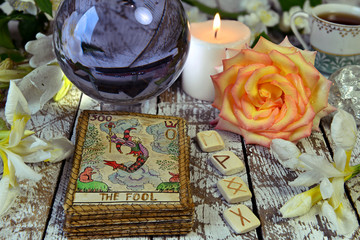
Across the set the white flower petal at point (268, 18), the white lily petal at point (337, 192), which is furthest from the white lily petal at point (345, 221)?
the white flower petal at point (268, 18)

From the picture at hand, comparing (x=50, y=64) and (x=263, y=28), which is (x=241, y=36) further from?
(x=50, y=64)

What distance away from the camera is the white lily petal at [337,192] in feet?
1.84

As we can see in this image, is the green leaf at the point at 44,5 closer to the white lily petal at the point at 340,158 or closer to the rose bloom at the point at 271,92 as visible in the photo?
the rose bloom at the point at 271,92

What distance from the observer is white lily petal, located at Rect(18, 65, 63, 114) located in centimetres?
68

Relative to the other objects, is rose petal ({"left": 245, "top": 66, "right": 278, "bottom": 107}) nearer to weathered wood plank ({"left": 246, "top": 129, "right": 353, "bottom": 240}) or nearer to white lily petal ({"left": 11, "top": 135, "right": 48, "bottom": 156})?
weathered wood plank ({"left": 246, "top": 129, "right": 353, "bottom": 240})

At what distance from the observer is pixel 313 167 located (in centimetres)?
56

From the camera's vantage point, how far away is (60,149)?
63 centimetres

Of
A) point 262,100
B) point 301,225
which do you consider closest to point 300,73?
point 262,100

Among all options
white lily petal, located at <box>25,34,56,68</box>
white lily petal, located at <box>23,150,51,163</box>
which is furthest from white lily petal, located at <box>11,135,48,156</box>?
white lily petal, located at <box>25,34,56,68</box>

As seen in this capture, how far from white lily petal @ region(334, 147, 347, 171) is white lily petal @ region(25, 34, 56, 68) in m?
0.44

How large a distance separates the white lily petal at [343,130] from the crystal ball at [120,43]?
0.21 metres

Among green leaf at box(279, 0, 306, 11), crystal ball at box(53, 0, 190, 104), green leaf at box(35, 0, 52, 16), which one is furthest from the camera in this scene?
green leaf at box(279, 0, 306, 11)

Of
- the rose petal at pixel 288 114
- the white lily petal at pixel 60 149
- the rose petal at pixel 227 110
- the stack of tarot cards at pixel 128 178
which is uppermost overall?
the rose petal at pixel 288 114

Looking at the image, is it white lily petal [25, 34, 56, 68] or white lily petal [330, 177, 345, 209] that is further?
white lily petal [25, 34, 56, 68]
